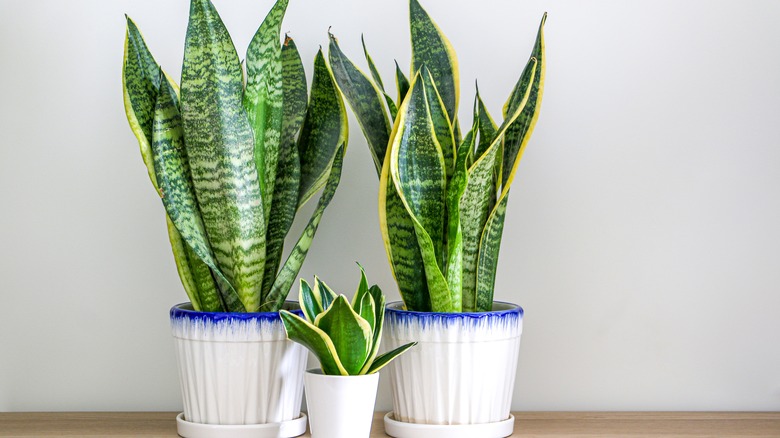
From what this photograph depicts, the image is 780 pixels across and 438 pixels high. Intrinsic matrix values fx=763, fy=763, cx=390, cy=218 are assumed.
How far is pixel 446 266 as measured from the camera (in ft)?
2.61

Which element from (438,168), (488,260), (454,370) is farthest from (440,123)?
(454,370)

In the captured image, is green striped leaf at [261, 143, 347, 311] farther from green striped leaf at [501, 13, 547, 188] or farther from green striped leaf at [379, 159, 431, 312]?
green striped leaf at [501, 13, 547, 188]

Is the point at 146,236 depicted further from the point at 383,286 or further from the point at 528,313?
the point at 528,313

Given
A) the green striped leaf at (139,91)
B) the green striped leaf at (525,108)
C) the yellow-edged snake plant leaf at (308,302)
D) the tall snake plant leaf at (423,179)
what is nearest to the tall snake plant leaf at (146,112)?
the green striped leaf at (139,91)

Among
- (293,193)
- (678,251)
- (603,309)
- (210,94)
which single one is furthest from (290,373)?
(678,251)

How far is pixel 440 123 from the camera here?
0.81 meters

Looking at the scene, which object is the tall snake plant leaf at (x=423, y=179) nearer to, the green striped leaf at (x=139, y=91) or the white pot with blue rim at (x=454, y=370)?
the white pot with blue rim at (x=454, y=370)

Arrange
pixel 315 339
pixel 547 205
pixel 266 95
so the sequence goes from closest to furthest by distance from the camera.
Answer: pixel 315 339 < pixel 266 95 < pixel 547 205

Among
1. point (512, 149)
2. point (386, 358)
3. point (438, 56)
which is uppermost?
point (438, 56)

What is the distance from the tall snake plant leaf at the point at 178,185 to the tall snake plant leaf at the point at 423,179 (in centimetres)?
21

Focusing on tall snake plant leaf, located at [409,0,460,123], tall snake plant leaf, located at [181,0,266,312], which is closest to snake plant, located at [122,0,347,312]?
Result: tall snake plant leaf, located at [181,0,266,312]

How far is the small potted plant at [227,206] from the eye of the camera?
769 mm

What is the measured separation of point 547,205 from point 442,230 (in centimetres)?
23

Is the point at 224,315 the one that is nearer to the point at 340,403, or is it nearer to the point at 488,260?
the point at 340,403
